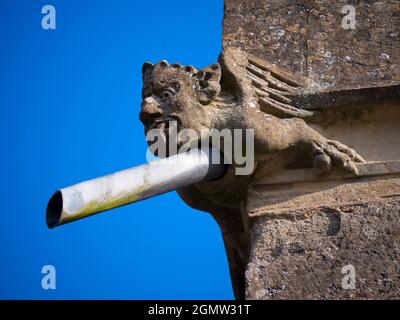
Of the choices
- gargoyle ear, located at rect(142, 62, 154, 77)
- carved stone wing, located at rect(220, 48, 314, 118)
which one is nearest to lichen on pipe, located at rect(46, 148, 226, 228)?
carved stone wing, located at rect(220, 48, 314, 118)

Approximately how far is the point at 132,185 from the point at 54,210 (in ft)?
1.36

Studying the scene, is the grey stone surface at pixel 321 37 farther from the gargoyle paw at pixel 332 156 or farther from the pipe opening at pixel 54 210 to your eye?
the pipe opening at pixel 54 210

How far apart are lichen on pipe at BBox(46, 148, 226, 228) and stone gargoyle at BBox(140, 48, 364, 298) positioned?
0.47 feet

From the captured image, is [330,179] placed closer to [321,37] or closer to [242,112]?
[242,112]

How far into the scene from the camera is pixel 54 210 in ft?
16.4

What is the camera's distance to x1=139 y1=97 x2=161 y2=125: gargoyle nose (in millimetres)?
5582

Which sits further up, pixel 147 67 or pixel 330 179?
pixel 147 67

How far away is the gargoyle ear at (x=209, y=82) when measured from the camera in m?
5.63

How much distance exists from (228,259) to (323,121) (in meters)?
0.97

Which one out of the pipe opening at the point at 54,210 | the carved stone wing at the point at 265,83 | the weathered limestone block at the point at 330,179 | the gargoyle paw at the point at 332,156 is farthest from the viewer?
the carved stone wing at the point at 265,83

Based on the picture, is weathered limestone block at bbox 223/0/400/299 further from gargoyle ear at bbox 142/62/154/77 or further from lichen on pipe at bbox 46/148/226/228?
gargoyle ear at bbox 142/62/154/77

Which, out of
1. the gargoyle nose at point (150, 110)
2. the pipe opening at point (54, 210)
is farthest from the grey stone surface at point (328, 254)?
the pipe opening at point (54, 210)

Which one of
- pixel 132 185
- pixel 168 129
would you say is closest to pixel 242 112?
pixel 168 129

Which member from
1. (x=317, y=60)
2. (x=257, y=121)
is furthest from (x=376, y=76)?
(x=257, y=121)
